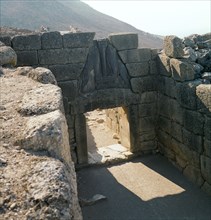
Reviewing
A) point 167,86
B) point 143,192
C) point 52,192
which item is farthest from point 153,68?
point 52,192

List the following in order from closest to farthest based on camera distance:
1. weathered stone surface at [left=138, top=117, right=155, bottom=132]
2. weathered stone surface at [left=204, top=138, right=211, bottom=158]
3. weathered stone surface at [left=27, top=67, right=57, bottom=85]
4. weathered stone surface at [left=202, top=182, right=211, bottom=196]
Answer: weathered stone surface at [left=27, top=67, right=57, bottom=85] → weathered stone surface at [left=204, top=138, right=211, bottom=158] → weathered stone surface at [left=202, top=182, right=211, bottom=196] → weathered stone surface at [left=138, top=117, right=155, bottom=132]

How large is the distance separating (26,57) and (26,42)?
0.33 meters

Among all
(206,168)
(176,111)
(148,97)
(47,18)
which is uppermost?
(47,18)

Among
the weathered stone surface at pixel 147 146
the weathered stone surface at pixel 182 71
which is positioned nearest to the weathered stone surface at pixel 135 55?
the weathered stone surface at pixel 182 71

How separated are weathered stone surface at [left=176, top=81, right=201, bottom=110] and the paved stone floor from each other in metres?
1.76

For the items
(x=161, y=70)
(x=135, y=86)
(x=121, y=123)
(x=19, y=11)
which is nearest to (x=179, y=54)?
(x=161, y=70)

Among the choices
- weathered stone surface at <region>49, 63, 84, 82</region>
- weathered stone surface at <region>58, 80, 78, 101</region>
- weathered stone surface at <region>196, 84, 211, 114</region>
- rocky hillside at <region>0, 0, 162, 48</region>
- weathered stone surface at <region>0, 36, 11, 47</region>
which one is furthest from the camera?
rocky hillside at <region>0, 0, 162, 48</region>

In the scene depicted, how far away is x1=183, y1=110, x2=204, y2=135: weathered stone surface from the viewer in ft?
22.1

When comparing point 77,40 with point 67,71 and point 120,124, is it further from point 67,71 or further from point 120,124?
point 120,124

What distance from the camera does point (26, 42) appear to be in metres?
7.43

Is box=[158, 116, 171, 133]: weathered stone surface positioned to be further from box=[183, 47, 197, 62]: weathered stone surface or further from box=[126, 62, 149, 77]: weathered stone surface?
box=[183, 47, 197, 62]: weathered stone surface

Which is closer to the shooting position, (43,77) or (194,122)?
(43,77)

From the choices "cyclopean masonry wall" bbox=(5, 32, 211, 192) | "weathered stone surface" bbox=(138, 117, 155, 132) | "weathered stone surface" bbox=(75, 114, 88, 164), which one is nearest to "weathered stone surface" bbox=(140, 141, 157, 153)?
"cyclopean masonry wall" bbox=(5, 32, 211, 192)

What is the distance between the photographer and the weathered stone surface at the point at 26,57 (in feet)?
24.5
